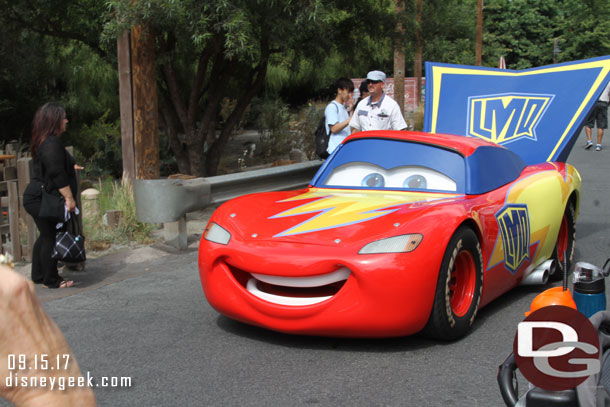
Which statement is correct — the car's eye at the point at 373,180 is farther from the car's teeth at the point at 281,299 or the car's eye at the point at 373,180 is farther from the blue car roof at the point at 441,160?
the car's teeth at the point at 281,299

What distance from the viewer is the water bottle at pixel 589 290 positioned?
2408 millimetres

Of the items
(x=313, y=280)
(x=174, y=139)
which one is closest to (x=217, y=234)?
(x=313, y=280)

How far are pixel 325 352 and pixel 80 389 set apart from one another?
121 inches

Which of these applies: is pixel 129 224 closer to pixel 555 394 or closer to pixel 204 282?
pixel 204 282

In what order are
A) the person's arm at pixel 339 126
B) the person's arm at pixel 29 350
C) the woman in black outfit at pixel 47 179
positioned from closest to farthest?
1. the person's arm at pixel 29 350
2. the woman in black outfit at pixel 47 179
3. the person's arm at pixel 339 126

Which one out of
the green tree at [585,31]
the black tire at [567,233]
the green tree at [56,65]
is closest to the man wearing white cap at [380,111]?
the black tire at [567,233]

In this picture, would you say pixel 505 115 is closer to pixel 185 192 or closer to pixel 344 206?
pixel 344 206

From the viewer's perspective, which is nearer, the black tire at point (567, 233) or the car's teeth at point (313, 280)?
the car's teeth at point (313, 280)

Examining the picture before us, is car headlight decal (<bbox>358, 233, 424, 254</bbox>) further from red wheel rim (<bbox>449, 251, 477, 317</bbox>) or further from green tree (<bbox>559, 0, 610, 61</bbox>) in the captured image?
green tree (<bbox>559, 0, 610, 61</bbox>)

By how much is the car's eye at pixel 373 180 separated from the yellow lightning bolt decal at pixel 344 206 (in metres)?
0.14

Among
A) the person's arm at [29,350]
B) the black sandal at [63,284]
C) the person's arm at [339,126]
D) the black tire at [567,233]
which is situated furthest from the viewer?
the person's arm at [339,126]

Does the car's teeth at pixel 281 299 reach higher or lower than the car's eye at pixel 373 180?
lower

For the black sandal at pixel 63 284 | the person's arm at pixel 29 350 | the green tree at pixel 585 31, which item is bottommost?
the black sandal at pixel 63 284

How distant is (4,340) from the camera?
130 cm
